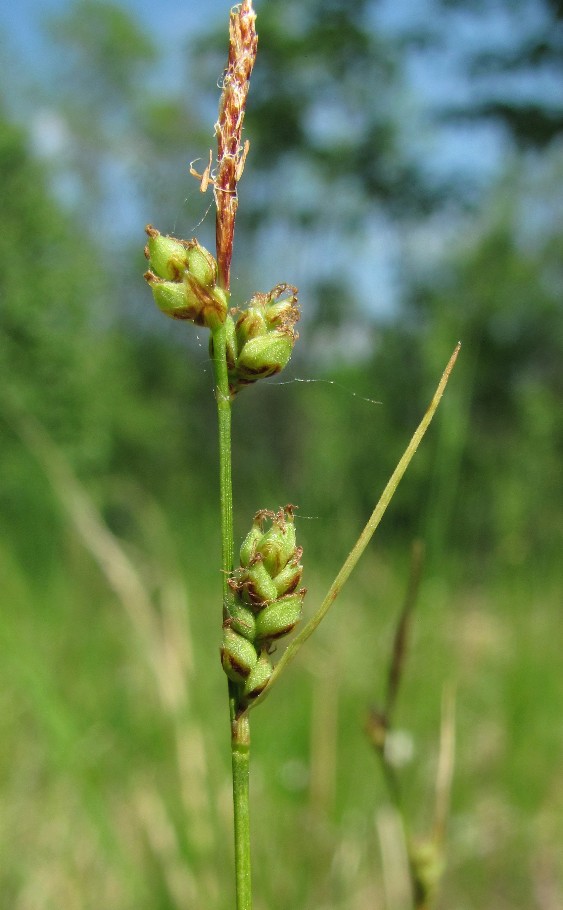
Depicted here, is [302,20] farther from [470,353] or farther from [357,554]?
[357,554]

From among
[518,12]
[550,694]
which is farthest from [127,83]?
[550,694]

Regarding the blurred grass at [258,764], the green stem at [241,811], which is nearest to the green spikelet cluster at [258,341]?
the green stem at [241,811]

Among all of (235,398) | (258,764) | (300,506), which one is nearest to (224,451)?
(235,398)

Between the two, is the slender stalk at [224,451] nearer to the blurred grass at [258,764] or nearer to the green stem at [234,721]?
the green stem at [234,721]

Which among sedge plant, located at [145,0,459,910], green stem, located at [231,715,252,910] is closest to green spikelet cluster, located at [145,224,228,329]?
sedge plant, located at [145,0,459,910]

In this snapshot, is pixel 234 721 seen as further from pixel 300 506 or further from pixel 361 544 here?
pixel 300 506
